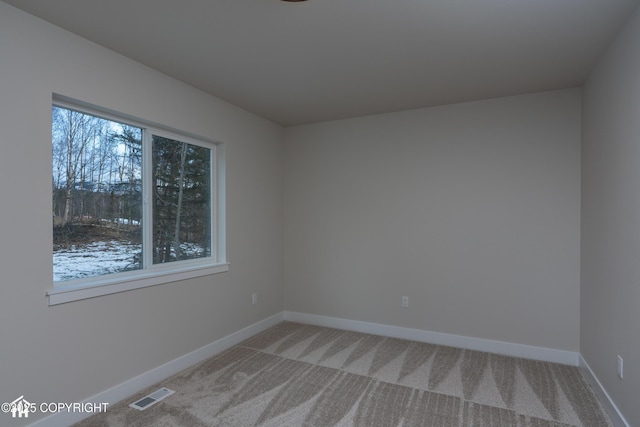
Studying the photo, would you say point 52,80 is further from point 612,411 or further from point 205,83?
point 612,411

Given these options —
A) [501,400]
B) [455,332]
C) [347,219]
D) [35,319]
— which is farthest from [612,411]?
[35,319]

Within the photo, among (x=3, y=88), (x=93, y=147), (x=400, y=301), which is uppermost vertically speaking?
(x=3, y=88)

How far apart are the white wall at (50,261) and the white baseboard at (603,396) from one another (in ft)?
10.1

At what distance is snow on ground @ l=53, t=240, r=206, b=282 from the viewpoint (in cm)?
223

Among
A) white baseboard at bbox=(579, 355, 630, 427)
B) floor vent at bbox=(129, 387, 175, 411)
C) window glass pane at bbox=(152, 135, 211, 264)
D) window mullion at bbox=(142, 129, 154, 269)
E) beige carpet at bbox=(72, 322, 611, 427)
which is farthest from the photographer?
window glass pane at bbox=(152, 135, 211, 264)

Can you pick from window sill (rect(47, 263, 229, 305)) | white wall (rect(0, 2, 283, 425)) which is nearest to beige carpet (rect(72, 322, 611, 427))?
white wall (rect(0, 2, 283, 425))

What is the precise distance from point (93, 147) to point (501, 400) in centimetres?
344

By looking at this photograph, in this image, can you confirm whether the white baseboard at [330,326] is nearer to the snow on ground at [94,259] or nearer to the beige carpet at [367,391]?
the beige carpet at [367,391]

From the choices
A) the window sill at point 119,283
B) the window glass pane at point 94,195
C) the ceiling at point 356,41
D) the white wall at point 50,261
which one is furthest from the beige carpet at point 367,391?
the ceiling at point 356,41

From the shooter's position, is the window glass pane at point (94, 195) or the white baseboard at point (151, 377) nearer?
the white baseboard at point (151, 377)

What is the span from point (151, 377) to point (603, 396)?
10.8 feet

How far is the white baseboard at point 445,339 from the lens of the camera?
3090 millimetres

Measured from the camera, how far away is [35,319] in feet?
6.51

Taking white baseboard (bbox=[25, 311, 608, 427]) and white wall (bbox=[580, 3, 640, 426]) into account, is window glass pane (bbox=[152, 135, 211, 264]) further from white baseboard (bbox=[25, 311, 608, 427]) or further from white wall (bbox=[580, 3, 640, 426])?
white wall (bbox=[580, 3, 640, 426])
